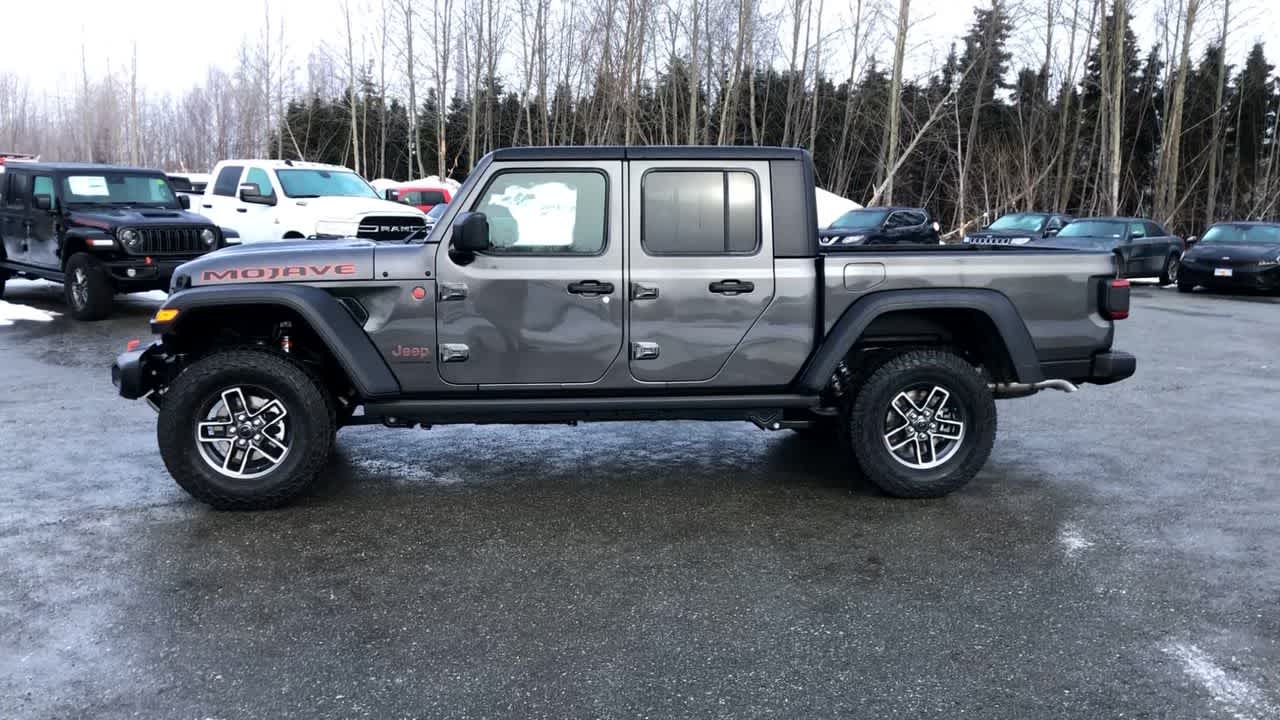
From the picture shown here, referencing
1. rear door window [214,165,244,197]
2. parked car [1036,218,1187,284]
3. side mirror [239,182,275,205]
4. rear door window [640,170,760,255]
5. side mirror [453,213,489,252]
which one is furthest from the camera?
parked car [1036,218,1187,284]

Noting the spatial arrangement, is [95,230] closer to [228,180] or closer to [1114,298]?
[228,180]

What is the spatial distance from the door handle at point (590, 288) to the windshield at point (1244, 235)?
19.6 meters

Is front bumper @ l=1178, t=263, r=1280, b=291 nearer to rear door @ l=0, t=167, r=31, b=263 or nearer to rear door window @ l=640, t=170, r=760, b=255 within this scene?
rear door window @ l=640, t=170, r=760, b=255

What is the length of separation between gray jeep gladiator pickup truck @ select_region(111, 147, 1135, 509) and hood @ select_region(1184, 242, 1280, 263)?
1663 cm

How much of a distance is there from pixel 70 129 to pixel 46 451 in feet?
374

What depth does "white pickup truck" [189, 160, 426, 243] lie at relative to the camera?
48.9 feet

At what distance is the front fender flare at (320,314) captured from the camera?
527 cm

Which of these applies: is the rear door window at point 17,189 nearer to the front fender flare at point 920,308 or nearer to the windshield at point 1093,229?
the front fender flare at point 920,308

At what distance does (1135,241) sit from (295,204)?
1765 centimetres

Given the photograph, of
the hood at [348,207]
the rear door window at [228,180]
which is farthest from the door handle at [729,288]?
the rear door window at [228,180]

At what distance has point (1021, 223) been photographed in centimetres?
2562

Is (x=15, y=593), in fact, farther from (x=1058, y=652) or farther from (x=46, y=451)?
(x=1058, y=652)

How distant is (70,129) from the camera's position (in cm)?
10412

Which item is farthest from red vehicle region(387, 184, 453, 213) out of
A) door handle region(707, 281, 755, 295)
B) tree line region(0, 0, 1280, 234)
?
door handle region(707, 281, 755, 295)
